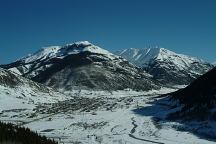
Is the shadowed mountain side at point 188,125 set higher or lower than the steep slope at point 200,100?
lower

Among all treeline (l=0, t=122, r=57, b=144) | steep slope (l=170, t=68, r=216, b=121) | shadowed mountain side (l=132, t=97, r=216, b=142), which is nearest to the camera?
treeline (l=0, t=122, r=57, b=144)

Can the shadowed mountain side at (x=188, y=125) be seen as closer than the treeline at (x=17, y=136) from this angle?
No

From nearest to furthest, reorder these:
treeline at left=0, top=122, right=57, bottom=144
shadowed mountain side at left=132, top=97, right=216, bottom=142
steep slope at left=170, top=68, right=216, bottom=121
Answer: treeline at left=0, top=122, right=57, bottom=144 < shadowed mountain side at left=132, top=97, right=216, bottom=142 < steep slope at left=170, top=68, right=216, bottom=121

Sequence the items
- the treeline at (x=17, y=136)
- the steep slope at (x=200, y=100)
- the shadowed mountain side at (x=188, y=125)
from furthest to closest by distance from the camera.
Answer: the steep slope at (x=200, y=100)
the shadowed mountain side at (x=188, y=125)
the treeline at (x=17, y=136)

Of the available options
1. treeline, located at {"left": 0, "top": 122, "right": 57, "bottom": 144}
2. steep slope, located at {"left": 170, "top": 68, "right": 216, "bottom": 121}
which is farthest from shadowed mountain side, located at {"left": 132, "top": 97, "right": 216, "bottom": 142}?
treeline, located at {"left": 0, "top": 122, "right": 57, "bottom": 144}

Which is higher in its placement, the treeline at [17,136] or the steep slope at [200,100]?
the steep slope at [200,100]

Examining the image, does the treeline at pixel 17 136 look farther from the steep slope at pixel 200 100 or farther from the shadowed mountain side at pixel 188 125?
the steep slope at pixel 200 100

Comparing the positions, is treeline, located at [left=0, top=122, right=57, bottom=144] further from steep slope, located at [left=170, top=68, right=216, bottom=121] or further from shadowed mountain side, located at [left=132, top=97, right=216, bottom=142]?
steep slope, located at [left=170, top=68, right=216, bottom=121]

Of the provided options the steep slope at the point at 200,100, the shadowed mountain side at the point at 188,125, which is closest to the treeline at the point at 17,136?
the shadowed mountain side at the point at 188,125

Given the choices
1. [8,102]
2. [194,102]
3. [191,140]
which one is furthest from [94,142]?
[8,102]

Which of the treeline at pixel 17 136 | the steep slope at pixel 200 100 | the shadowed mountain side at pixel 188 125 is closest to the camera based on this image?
the treeline at pixel 17 136
